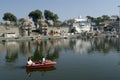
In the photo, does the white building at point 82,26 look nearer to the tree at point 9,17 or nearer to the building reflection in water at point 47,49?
the tree at point 9,17

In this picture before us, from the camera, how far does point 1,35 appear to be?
114m

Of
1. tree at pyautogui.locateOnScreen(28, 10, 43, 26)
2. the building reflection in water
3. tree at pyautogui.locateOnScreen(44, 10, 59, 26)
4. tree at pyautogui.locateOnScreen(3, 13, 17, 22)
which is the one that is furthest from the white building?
the building reflection in water

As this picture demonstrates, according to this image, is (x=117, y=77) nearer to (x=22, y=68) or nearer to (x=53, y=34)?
(x=22, y=68)

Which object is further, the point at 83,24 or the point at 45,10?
the point at 83,24

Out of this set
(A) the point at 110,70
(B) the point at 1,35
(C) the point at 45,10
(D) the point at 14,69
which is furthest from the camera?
(C) the point at 45,10

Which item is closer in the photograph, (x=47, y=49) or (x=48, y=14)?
(x=47, y=49)

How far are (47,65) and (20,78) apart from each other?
602 centimetres

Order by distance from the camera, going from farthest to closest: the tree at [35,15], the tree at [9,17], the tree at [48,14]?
1. the tree at [48,14]
2. the tree at [35,15]
3. the tree at [9,17]

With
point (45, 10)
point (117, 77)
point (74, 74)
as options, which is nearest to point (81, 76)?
point (74, 74)

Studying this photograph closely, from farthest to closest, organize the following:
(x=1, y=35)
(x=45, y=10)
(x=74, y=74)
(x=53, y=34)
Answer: (x=45, y=10), (x=53, y=34), (x=1, y=35), (x=74, y=74)

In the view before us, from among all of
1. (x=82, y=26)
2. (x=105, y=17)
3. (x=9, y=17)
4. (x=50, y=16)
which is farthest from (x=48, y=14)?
(x=105, y=17)

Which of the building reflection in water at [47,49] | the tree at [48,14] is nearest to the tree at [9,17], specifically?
the tree at [48,14]

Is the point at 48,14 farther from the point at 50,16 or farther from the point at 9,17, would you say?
the point at 9,17

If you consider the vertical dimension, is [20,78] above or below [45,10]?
below
